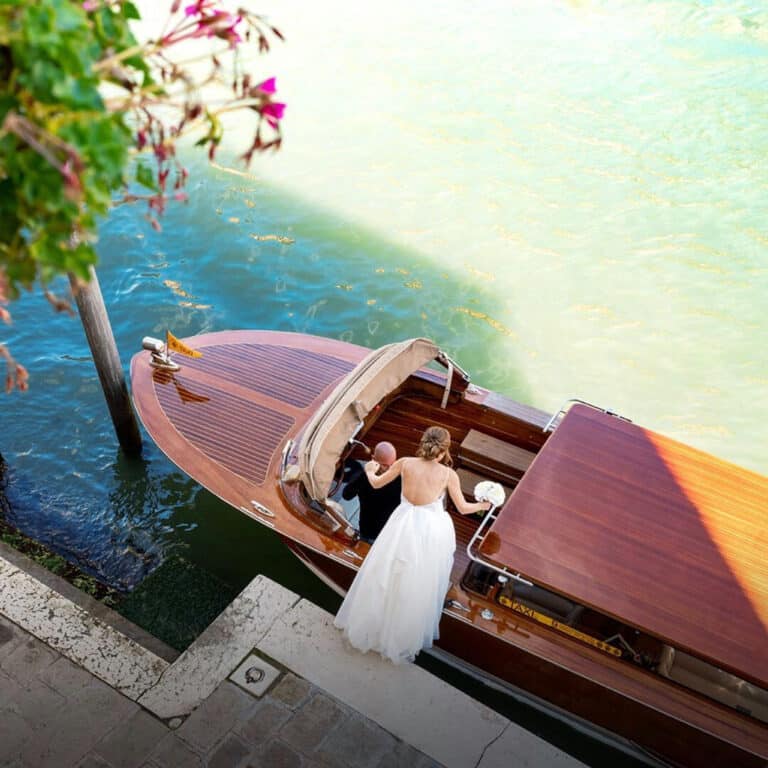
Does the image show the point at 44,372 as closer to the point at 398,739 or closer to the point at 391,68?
the point at 398,739

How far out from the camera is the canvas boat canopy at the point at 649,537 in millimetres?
3525

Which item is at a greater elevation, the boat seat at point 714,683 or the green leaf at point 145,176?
the green leaf at point 145,176

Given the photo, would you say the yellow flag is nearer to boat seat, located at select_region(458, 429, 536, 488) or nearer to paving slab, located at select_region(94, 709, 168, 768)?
boat seat, located at select_region(458, 429, 536, 488)

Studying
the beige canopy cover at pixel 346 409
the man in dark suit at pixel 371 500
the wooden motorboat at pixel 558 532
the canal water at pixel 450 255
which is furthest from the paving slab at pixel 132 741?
the canal water at pixel 450 255

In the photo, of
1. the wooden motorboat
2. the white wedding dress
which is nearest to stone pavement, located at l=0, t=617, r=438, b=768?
the white wedding dress

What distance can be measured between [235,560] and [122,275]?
146 inches

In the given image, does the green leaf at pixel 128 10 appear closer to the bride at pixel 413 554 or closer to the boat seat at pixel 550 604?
the bride at pixel 413 554

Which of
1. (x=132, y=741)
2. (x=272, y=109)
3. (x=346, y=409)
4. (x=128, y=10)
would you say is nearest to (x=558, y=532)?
(x=346, y=409)

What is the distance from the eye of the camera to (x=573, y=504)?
13.2ft

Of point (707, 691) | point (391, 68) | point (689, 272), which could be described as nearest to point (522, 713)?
point (707, 691)

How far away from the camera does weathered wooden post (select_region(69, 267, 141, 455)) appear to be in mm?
4871

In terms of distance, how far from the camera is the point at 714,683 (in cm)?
392

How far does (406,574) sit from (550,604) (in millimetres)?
872

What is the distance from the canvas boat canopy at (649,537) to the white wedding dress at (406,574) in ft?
0.92
